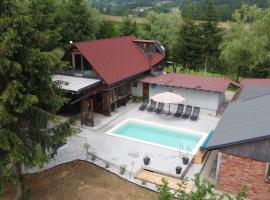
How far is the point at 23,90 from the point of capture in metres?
11.2

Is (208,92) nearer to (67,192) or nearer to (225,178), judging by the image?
(225,178)

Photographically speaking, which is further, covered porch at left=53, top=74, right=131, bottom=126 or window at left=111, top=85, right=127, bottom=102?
window at left=111, top=85, right=127, bottom=102

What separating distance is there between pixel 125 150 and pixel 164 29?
26193 millimetres

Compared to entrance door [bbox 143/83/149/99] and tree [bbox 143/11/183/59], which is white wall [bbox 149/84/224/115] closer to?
entrance door [bbox 143/83/149/99]

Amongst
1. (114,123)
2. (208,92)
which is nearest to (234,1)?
(208,92)

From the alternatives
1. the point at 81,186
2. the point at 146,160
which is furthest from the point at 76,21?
the point at 81,186

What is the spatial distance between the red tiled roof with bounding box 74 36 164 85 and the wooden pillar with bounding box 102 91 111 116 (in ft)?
3.68

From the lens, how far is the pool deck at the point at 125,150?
16688mm

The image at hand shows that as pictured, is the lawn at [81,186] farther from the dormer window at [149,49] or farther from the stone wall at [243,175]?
the dormer window at [149,49]

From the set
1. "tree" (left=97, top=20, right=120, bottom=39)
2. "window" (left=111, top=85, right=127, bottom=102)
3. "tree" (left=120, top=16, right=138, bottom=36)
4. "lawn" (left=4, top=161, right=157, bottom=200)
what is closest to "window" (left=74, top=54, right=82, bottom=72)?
"window" (left=111, top=85, right=127, bottom=102)

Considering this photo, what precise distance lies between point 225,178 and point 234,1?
85.1 metres

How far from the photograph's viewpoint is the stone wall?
44.4 ft

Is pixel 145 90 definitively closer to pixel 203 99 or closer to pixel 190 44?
pixel 203 99

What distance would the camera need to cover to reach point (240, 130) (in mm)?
14445
